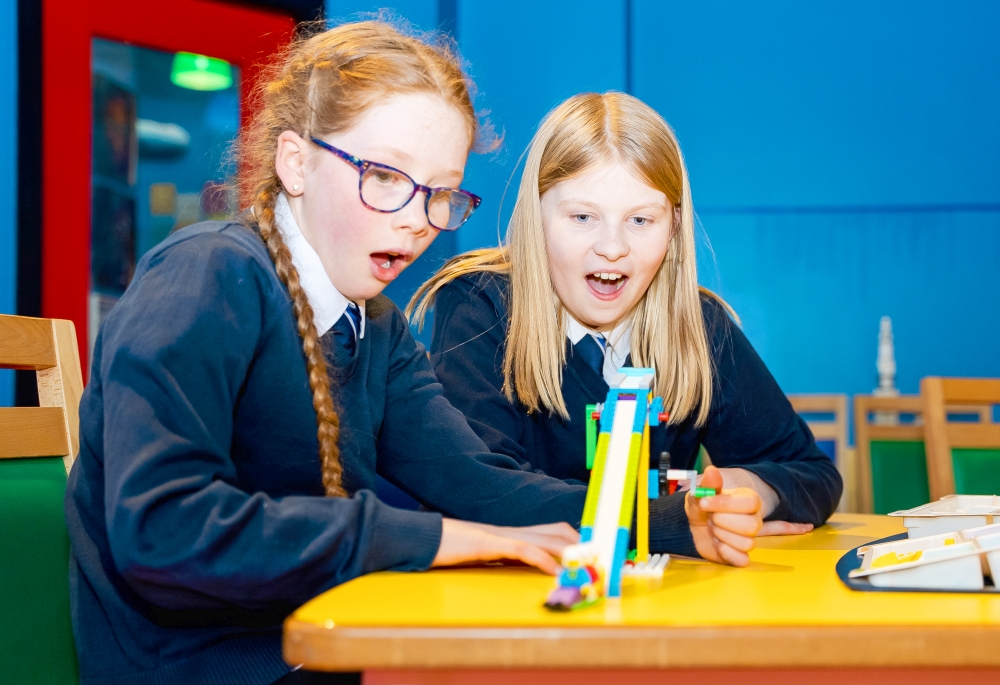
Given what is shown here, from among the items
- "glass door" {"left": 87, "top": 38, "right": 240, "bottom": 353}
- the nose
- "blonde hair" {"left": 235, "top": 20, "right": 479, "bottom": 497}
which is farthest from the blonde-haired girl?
"glass door" {"left": 87, "top": 38, "right": 240, "bottom": 353}

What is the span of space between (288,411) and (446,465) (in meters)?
0.23

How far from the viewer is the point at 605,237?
56.4 inches

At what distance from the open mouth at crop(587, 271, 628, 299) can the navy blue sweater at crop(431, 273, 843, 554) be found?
0.11 meters

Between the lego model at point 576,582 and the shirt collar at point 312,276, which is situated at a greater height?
the shirt collar at point 312,276

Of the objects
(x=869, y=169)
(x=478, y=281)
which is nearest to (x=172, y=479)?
(x=478, y=281)

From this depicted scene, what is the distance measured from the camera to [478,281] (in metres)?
1.58

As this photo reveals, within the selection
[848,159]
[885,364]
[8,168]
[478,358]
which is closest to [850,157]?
[848,159]

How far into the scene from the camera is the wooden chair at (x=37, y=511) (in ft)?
3.19

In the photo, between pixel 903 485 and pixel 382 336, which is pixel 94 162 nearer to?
pixel 382 336

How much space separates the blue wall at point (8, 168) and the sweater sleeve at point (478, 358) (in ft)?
5.16

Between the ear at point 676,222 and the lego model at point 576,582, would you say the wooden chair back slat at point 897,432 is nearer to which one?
the ear at point 676,222

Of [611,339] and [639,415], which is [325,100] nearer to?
[639,415]

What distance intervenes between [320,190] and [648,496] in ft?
1.60

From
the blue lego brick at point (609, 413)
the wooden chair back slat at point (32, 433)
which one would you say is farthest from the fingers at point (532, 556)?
the wooden chair back slat at point (32, 433)
